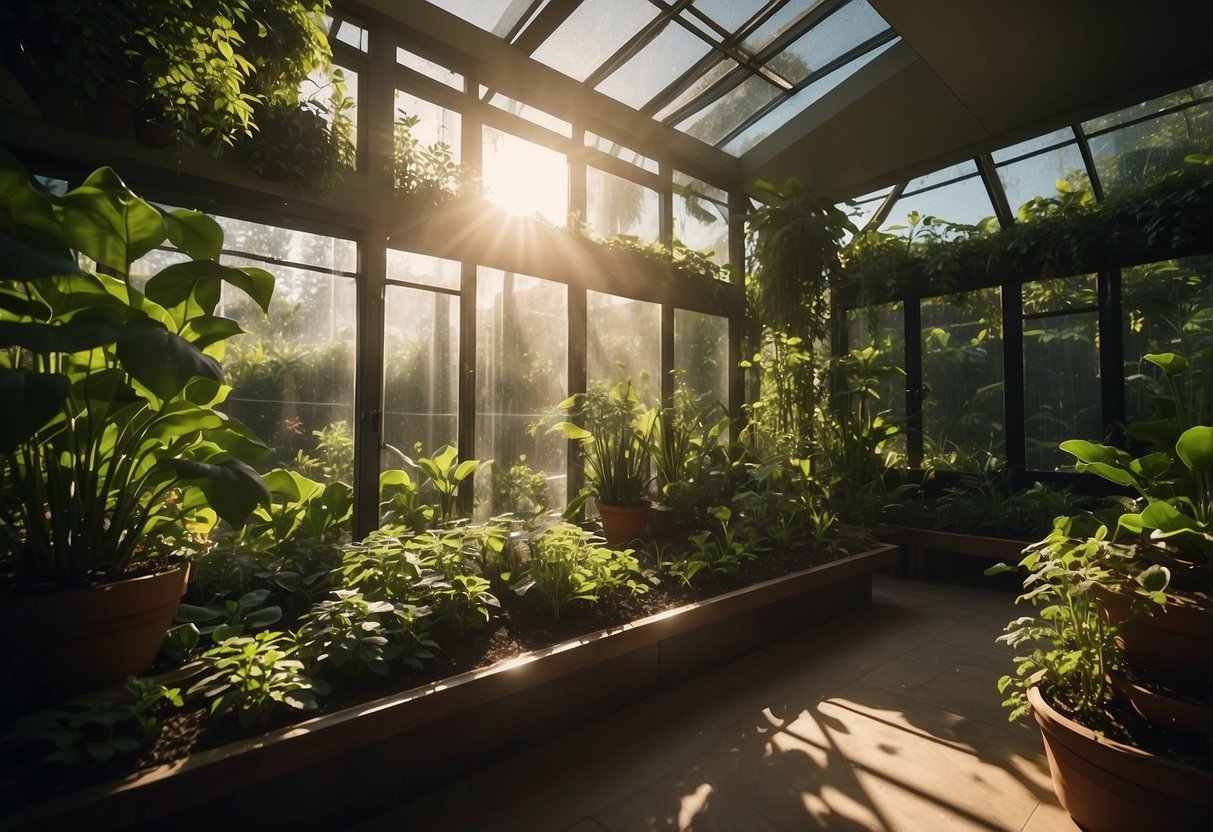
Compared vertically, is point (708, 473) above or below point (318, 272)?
below

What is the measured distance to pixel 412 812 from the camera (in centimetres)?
154

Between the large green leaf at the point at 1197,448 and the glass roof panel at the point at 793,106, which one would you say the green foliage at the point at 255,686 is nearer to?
the large green leaf at the point at 1197,448

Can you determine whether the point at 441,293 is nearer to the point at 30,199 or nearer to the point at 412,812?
the point at 30,199

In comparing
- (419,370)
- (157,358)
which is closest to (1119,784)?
(157,358)

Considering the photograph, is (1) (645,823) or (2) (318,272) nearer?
(1) (645,823)

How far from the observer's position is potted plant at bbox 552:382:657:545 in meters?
3.47

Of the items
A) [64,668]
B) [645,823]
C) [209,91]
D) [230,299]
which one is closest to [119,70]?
[209,91]

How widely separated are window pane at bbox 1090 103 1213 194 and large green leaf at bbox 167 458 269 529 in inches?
221

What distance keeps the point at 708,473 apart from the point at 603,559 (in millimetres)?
1775

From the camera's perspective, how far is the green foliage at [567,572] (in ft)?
7.14

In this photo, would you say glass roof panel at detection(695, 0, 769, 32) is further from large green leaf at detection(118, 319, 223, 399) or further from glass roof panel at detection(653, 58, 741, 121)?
large green leaf at detection(118, 319, 223, 399)

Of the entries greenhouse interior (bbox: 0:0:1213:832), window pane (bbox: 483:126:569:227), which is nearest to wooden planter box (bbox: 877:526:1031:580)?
greenhouse interior (bbox: 0:0:1213:832)

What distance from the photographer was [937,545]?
3971 millimetres

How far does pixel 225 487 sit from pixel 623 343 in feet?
12.1
